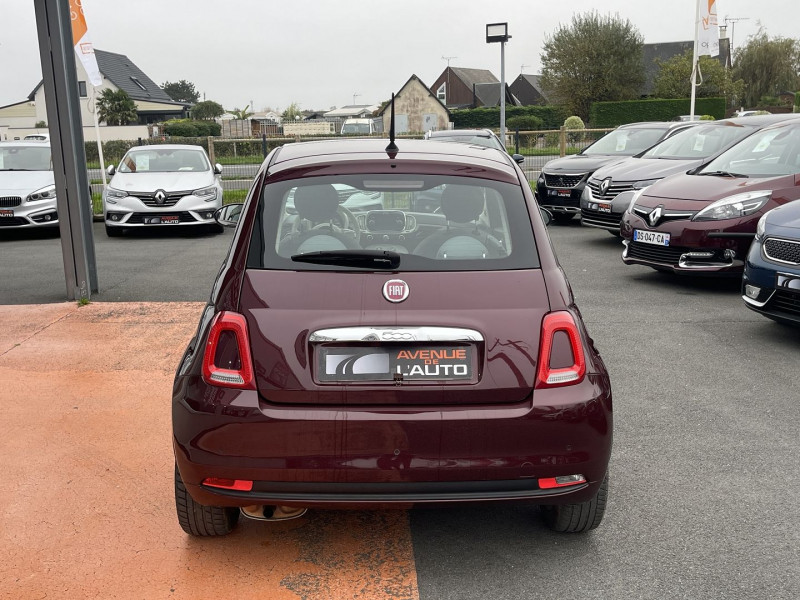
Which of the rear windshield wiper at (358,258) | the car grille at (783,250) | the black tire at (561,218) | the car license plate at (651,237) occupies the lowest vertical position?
the black tire at (561,218)

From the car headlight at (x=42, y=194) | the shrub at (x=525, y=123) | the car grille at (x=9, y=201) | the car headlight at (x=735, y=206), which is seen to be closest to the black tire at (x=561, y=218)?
the car headlight at (x=735, y=206)

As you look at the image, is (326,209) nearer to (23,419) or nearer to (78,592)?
(78,592)

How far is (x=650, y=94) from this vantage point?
72.2 m

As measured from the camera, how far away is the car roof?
356 cm

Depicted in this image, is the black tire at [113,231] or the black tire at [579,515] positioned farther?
the black tire at [113,231]

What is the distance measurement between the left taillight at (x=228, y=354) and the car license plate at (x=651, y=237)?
6.83 m

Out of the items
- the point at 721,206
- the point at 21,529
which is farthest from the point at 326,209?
the point at 721,206

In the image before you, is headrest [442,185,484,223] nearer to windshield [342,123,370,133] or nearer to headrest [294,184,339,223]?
headrest [294,184,339,223]

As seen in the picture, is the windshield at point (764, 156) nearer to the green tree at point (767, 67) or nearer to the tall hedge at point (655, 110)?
the tall hedge at point (655, 110)

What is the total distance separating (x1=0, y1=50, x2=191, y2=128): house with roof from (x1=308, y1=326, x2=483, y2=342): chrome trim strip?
3052 inches

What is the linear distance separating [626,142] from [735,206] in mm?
7091

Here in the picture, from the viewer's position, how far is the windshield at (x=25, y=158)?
15.9 metres

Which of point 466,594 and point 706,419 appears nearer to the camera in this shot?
point 466,594

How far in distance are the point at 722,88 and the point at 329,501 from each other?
215 feet
